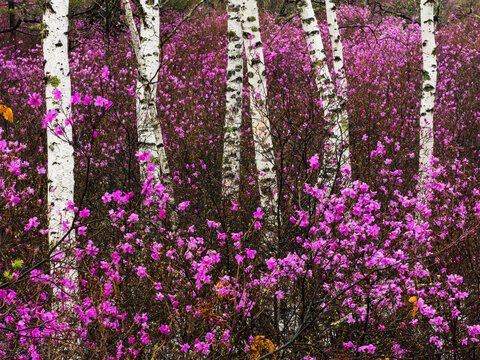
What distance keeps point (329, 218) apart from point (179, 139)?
16.5ft

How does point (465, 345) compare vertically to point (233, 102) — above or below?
below

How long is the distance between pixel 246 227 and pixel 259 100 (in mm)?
1951

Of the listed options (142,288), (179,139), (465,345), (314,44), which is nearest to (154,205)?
(142,288)

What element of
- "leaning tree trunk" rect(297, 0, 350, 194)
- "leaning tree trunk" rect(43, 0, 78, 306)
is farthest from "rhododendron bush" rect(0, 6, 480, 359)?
"leaning tree trunk" rect(43, 0, 78, 306)

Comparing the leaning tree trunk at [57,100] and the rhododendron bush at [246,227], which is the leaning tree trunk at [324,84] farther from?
the leaning tree trunk at [57,100]

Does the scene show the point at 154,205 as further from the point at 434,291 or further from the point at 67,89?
the point at 434,291

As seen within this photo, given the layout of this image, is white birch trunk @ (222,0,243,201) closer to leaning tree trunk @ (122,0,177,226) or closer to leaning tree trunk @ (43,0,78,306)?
leaning tree trunk @ (122,0,177,226)

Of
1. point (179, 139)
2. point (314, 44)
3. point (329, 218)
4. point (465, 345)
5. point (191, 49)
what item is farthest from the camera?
point (191, 49)

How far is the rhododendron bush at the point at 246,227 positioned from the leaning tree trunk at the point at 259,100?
26 centimetres

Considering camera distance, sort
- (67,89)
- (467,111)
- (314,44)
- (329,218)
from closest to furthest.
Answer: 1. (329,218)
2. (67,89)
3. (314,44)
4. (467,111)

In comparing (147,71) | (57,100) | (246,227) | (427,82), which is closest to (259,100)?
(147,71)

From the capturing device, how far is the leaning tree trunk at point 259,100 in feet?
18.0

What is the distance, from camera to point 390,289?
3.44 m

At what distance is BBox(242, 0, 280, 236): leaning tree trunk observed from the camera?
5.49 metres
